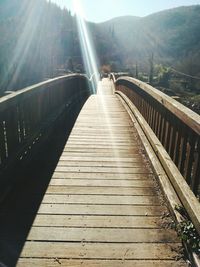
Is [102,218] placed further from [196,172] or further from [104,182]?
[196,172]

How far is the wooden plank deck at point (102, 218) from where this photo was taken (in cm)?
261

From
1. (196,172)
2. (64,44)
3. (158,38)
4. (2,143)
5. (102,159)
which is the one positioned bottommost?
(102,159)

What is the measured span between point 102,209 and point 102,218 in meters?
0.18

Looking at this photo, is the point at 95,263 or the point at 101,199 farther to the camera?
the point at 101,199

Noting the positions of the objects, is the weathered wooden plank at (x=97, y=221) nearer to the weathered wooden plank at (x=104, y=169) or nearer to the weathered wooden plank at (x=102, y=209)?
the weathered wooden plank at (x=102, y=209)

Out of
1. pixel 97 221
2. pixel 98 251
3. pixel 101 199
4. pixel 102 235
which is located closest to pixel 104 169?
pixel 101 199

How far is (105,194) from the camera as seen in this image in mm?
3713

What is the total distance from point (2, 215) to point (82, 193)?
36.8 inches

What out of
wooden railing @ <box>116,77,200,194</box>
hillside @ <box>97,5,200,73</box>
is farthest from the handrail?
hillside @ <box>97,5,200,73</box>

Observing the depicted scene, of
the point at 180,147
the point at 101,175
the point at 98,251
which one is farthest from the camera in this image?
the point at 101,175

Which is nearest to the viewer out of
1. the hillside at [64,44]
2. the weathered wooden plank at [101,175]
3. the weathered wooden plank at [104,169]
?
the weathered wooden plank at [101,175]

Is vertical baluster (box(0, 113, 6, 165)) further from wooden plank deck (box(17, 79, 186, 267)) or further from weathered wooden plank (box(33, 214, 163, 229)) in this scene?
weathered wooden plank (box(33, 214, 163, 229))

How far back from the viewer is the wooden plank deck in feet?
8.57

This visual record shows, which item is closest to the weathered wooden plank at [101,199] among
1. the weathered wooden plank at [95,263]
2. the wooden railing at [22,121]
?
the wooden railing at [22,121]
